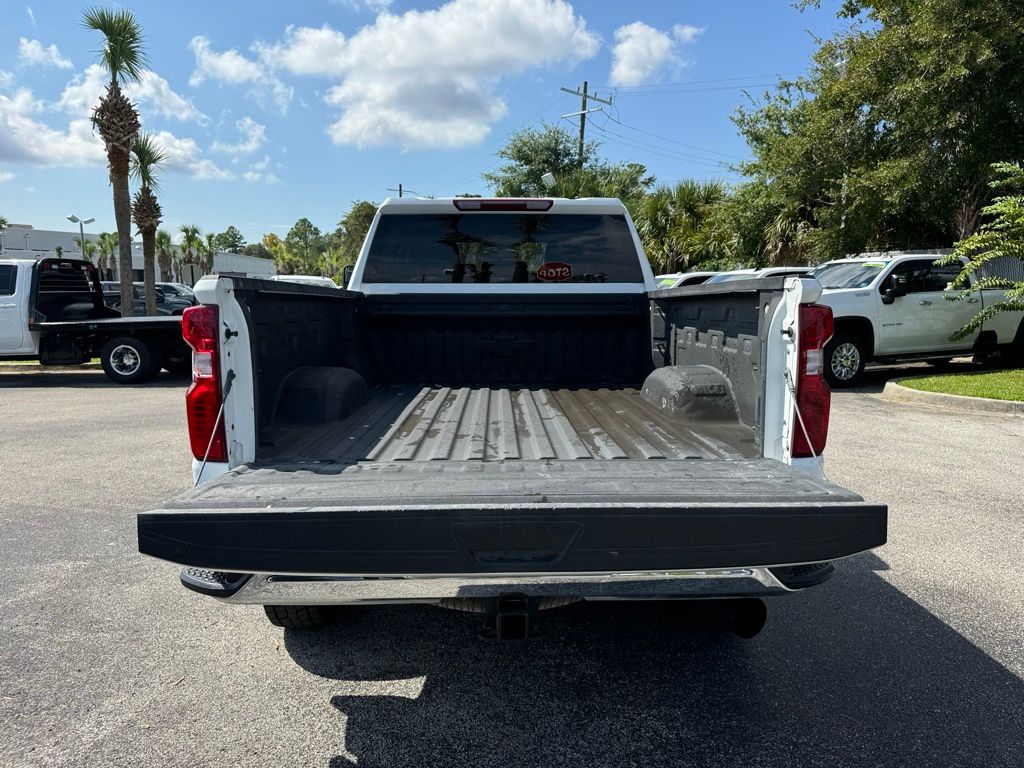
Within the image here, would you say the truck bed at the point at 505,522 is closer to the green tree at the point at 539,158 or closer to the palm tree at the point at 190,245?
the green tree at the point at 539,158

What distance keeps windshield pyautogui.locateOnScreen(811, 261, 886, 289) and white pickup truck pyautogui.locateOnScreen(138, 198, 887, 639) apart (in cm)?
771

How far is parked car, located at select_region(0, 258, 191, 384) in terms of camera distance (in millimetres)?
11680

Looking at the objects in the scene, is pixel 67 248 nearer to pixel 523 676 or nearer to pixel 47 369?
pixel 47 369

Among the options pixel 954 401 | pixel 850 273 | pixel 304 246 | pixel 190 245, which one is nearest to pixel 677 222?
pixel 850 273

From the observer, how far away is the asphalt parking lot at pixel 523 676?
242 centimetres

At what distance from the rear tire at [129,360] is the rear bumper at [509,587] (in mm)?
11038

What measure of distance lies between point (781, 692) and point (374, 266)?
3513mm

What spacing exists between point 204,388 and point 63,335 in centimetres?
1144

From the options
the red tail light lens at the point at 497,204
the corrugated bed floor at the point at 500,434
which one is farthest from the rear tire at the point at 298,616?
the red tail light lens at the point at 497,204

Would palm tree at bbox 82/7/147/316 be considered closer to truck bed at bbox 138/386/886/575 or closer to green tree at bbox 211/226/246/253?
truck bed at bbox 138/386/886/575

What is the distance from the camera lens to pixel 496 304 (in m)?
4.71

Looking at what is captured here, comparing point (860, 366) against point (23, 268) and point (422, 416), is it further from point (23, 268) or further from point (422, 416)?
point (23, 268)

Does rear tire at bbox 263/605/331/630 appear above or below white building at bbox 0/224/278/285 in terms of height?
below

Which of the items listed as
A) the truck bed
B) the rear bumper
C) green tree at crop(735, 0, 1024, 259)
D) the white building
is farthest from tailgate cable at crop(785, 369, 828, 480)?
the white building
